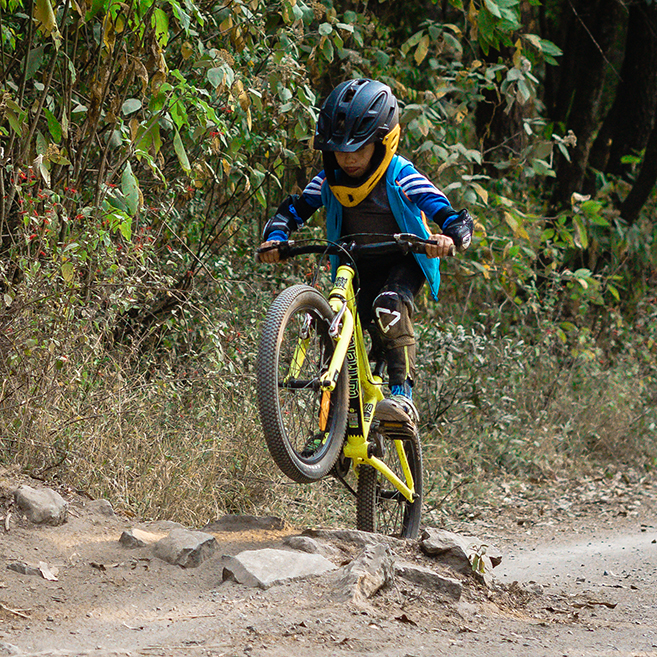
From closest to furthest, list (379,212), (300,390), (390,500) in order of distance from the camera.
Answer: (300,390)
(379,212)
(390,500)

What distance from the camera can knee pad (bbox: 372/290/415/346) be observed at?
4.79 meters

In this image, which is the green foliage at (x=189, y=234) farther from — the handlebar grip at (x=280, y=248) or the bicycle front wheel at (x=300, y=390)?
the bicycle front wheel at (x=300, y=390)

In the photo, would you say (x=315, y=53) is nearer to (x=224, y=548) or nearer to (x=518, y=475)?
(x=518, y=475)

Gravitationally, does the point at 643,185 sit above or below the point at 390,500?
above

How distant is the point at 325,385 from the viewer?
13.8ft

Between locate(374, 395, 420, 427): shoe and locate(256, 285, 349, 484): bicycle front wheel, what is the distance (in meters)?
0.27

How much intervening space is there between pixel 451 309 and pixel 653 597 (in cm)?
522

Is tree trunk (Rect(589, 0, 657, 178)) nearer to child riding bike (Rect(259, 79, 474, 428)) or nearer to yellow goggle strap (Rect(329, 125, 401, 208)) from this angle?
child riding bike (Rect(259, 79, 474, 428))

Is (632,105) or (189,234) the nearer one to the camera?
(189,234)

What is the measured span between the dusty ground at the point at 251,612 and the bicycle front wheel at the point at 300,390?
0.52 meters

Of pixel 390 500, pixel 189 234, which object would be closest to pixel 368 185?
pixel 390 500

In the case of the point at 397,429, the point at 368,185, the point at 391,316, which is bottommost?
the point at 397,429

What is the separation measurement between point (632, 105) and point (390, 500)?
30.7 ft

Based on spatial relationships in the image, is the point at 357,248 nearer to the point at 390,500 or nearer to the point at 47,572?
the point at 390,500
